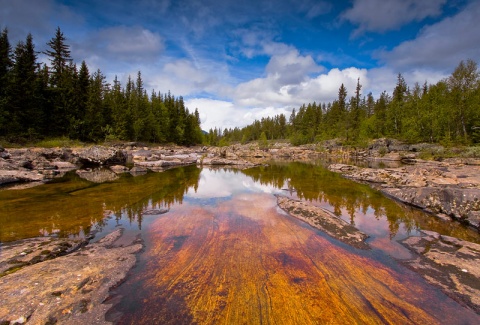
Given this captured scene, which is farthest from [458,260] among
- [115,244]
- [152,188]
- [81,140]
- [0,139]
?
[81,140]

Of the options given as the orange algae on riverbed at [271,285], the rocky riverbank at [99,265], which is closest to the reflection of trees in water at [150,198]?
the rocky riverbank at [99,265]

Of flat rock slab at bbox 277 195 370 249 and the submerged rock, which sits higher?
the submerged rock

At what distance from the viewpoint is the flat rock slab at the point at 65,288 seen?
3.37m

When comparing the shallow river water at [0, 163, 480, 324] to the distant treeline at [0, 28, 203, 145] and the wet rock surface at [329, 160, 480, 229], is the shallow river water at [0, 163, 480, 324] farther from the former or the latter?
the distant treeline at [0, 28, 203, 145]

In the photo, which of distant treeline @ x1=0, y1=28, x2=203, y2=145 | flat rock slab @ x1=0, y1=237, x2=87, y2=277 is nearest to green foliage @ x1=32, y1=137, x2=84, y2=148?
distant treeline @ x1=0, y1=28, x2=203, y2=145

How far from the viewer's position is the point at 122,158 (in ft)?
97.3

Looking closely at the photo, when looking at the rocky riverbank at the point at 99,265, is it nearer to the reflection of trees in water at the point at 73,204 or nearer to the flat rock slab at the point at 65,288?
the flat rock slab at the point at 65,288

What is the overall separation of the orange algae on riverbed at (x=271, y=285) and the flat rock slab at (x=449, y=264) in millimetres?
330

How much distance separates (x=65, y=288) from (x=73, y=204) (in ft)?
24.8

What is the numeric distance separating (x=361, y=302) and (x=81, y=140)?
50445 millimetres

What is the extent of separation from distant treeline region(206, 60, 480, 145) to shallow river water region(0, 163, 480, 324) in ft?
142

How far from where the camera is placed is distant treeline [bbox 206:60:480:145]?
39406mm

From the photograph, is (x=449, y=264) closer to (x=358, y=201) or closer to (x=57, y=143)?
(x=358, y=201)

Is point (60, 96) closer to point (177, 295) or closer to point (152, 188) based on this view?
point (152, 188)
